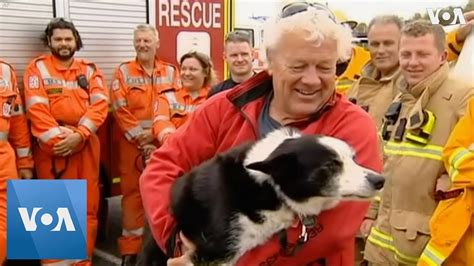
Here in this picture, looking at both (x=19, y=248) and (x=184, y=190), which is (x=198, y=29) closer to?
(x=19, y=248)

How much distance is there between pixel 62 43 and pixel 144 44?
3.12ft

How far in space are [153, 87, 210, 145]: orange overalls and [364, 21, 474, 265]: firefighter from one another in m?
2.74

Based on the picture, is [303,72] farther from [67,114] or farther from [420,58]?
[67,114]

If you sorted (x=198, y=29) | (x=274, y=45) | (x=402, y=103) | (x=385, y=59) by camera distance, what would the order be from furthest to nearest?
(x=198, y=29) < (x=385, y=59) < (x=402, y=103) < (x=274, y=45)

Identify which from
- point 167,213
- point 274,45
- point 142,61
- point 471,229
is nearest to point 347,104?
point 274,45

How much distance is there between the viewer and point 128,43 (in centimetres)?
699

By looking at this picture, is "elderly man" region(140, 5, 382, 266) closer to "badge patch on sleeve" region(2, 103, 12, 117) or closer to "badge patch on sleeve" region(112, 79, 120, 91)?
"badge patch on sleeve" region(2, 103, 12, 117)

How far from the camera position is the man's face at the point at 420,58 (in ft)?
11.8

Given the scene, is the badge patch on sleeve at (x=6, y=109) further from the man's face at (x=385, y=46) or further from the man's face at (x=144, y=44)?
the man's face at (x=385, y=46)

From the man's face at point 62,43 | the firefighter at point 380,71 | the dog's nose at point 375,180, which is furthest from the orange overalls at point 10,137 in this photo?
the dog's nose at point 375,180

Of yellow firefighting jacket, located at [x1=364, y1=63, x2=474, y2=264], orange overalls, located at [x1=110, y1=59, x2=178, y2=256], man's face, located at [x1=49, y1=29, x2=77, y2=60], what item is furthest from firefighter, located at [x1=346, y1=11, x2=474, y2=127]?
man's face, located at [x1=49, y1=29, x2=77, y2=60]

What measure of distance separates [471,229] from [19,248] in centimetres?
411

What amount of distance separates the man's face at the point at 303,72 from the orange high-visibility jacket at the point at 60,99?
3881 millimetres

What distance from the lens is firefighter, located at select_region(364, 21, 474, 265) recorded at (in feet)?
10.8
